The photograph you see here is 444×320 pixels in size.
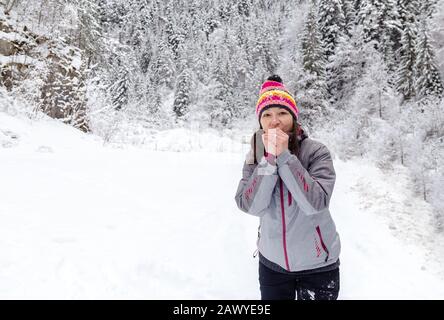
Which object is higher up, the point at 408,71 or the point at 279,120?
the point at 408,71

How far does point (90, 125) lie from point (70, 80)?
1.94 metres

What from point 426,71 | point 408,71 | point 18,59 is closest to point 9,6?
point 18,59

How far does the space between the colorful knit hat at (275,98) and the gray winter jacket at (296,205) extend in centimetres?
28

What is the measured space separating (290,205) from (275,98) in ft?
2.48

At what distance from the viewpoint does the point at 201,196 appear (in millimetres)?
6242

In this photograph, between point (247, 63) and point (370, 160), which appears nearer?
point (370, 160)

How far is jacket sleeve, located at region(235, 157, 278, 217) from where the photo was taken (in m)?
1.88

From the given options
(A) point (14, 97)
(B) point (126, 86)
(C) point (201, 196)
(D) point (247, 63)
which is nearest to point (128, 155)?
(C) point (201, 196)

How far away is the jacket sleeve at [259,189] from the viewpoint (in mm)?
1879

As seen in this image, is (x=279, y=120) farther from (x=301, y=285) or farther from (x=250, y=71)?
(x=250, y=71)

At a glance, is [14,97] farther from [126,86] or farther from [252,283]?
[126,86]

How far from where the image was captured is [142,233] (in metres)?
4.23

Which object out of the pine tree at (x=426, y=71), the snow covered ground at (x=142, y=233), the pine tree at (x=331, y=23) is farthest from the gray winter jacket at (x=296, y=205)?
the pine tree at (x=331, y=23)

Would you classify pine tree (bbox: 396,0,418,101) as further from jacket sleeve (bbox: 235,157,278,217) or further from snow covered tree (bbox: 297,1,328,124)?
jacket sleeve (bbox: 235,157,278,217)
